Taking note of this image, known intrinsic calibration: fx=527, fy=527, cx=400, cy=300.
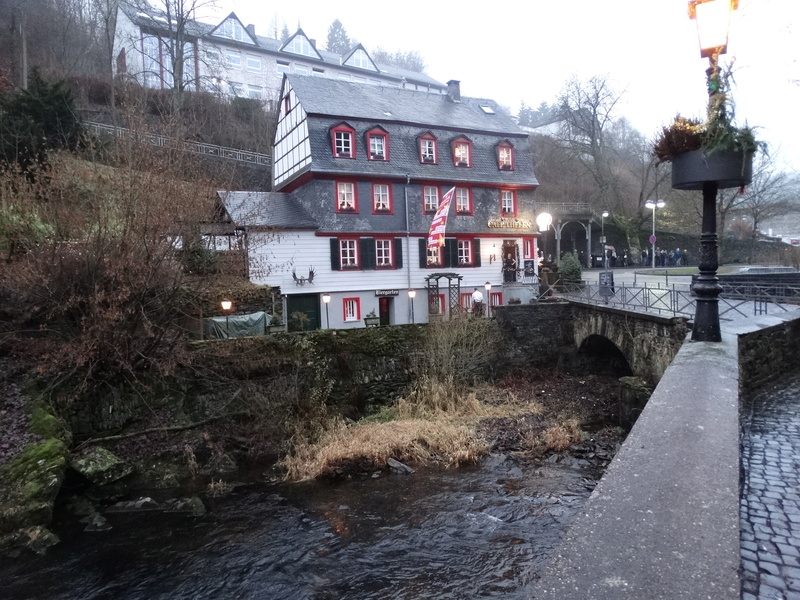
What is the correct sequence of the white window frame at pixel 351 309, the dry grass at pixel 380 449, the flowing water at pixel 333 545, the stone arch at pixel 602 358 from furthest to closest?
the white window frame at pixel 351 309
the stone arch at pixel 602 358
the dry grass at pixel 380 449
the flowing water at pixel 333 545

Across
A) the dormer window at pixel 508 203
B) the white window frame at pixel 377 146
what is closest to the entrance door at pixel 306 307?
the white window frame at pixel 377 146

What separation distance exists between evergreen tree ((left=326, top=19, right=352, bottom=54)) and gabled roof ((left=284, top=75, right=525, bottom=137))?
186 ft

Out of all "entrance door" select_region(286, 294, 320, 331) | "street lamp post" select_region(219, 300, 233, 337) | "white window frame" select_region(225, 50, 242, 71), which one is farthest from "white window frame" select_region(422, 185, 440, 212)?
"white window frame" select_region(225, 50, 242, 71)

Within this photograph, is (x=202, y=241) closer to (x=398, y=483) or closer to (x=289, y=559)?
(x=398, y=483)

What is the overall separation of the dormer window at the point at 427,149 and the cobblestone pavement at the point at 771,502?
2126cm

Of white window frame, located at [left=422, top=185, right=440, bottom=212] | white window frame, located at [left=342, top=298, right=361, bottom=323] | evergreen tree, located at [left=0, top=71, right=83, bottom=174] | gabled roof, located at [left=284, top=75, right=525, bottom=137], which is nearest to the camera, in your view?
evergreen tree, located at [left=0, top=71, right=83, bottom=174]

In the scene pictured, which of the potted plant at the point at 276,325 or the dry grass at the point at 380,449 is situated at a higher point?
the potted plant at the point at 276,325

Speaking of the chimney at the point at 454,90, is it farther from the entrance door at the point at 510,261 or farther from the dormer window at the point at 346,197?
the dormer window at the point at 346,197

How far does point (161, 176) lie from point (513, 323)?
13742mm

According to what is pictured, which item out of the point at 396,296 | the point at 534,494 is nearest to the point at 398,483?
the point at 534,494

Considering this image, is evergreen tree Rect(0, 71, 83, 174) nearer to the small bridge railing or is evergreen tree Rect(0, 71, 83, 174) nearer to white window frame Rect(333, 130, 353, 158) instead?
white window frame Rect(333, 130, 353, 158)

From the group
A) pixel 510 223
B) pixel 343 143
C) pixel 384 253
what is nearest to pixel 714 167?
pixel 384 253

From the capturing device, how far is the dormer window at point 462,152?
26.2 metres

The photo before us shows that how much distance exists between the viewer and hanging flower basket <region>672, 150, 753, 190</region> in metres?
6.29
